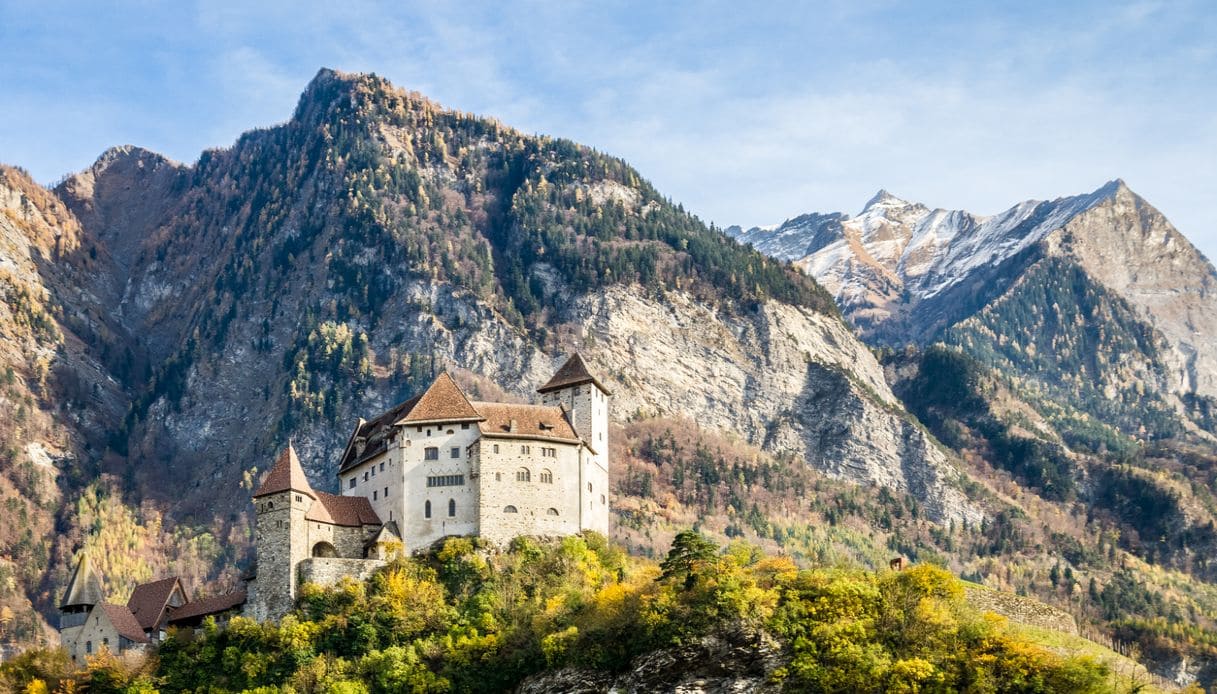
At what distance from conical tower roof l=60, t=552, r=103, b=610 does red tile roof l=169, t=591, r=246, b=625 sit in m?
5.55

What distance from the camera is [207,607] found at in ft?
352

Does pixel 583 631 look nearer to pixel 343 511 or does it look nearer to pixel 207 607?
pixel 343 511

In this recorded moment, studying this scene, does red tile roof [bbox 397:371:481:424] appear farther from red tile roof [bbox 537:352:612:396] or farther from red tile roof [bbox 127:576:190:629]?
red tile roof [bbox 127:576:190:629]

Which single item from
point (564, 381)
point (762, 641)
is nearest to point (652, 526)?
point (564, 381)

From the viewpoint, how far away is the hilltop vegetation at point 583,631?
83.5m

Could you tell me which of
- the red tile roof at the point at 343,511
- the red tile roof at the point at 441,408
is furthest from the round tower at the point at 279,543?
the red tile roof at the point at 441,408

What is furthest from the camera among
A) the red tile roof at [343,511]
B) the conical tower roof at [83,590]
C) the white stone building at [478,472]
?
the conical tower roof at [83,590]

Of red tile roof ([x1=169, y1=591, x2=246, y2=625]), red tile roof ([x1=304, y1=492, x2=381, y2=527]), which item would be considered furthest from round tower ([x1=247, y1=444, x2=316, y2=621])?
red tile roof ([x1=169, y1=591, x2=246, y2=625])

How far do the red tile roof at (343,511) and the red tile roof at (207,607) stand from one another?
7646 millimetres

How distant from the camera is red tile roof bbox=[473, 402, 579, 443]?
359 ft

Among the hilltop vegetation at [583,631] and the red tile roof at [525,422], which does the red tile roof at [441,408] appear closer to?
the red tile roof at [525,422]

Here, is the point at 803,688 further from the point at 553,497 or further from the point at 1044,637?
the point at 553,497

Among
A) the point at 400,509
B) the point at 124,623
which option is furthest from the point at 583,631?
the point at 124,623

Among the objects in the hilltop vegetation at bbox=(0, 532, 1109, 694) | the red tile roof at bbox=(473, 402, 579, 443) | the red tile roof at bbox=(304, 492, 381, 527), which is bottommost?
the hilltop vegetation at bbox=(0, 532, 1109, 694)
